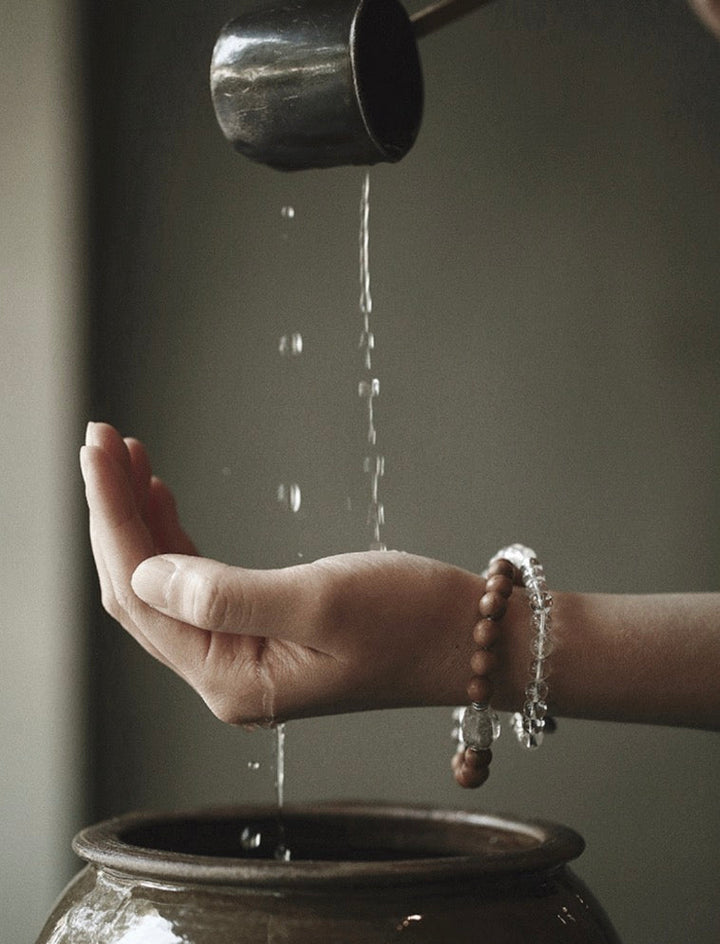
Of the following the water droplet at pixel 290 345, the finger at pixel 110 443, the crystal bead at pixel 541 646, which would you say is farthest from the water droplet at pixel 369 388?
the crystal bead at pixel 541 646

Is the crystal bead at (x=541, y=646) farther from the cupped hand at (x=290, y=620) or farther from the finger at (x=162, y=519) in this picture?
the finger at (x=162, y=519)

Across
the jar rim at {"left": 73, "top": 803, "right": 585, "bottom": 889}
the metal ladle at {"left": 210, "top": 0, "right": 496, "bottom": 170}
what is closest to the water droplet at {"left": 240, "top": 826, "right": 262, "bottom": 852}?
the jar rim at {"left": 73, "top": 803, "right": 585, "bottom": 889}

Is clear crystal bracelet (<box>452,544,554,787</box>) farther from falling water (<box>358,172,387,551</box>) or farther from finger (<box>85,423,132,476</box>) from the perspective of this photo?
falling water (<box>358,172,387,551</box>)

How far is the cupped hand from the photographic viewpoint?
31.4 inches

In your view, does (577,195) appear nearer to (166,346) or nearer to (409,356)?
(409,356)

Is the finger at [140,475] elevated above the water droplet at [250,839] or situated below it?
above

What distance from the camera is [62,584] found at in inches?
69.0

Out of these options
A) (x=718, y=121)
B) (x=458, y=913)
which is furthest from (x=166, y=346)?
(x=458, y=913)

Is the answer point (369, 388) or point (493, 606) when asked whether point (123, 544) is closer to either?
point (493, 606)

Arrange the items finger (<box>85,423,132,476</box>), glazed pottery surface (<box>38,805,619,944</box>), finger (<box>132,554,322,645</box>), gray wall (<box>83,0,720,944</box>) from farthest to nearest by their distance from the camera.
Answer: gray wall (<box>83,0,720,944</box>), finger (<box>85,423,132,476</box>), finger (<box>132,554,322,645</box>), glazed pottery surface (<box>38,805,619,944</box>)

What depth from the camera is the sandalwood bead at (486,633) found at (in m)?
0.85

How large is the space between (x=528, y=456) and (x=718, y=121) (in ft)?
1.82

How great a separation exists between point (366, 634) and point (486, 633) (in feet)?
0.30

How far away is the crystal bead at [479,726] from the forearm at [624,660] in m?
0.02
